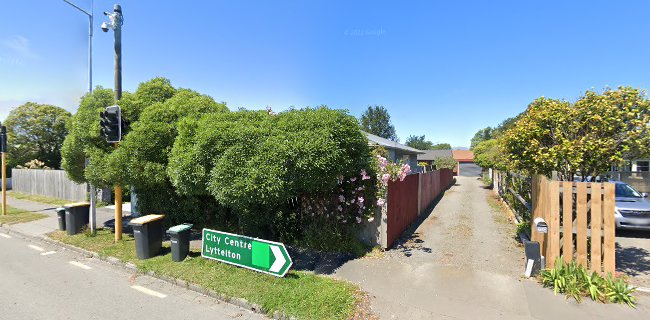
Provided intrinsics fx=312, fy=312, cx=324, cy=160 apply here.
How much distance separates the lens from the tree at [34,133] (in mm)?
25594

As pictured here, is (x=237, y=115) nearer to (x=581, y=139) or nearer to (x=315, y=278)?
(x=315, y=278)

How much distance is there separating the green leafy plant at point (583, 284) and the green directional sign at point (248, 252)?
13.9 feet

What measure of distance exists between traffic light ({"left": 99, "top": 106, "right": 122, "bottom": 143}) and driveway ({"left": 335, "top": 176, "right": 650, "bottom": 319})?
6.04 m

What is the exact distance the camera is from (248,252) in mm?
5688

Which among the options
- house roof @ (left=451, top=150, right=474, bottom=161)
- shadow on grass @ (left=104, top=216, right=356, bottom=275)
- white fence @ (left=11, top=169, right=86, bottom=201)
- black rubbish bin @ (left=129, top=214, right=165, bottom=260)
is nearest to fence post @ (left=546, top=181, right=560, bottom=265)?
shadow on grass @ (left=104, top=216, right=356, bottom=275)

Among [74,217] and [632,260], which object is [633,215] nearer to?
[632,260]

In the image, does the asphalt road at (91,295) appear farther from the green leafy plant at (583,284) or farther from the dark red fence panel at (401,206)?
the green leafy plant at (583,284)

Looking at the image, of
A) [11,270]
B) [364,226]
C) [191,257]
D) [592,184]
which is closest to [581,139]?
[592,184]

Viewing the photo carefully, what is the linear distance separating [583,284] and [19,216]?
17.3 metres

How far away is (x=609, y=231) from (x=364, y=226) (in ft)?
13.8

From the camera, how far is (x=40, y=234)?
9156mm

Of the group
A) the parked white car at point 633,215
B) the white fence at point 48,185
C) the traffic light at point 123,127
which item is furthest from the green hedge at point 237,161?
the white fence at point 48,185

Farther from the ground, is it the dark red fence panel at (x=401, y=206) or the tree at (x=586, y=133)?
the tree at (x=586, y=133)

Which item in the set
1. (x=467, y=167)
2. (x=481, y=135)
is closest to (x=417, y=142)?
(x=481, y=135)
